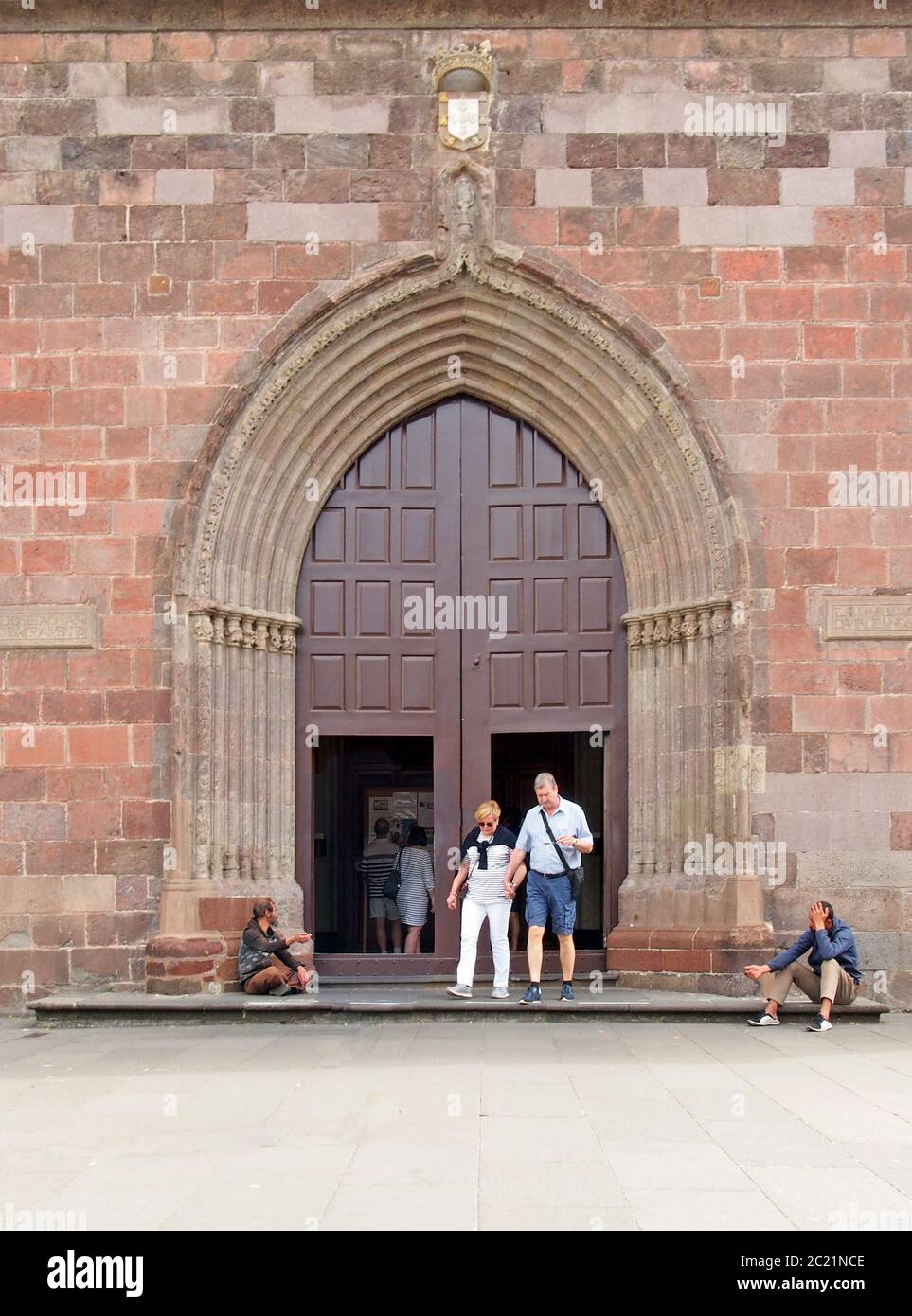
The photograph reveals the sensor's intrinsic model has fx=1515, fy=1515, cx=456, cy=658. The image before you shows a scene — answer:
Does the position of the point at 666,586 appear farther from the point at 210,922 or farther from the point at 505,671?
the point at 210,922

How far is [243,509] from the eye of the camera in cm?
1187

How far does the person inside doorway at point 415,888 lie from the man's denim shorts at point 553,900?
1.86 meters

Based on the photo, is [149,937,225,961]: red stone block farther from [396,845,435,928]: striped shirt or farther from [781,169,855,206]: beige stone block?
[781,169,855,206]: beige stone block

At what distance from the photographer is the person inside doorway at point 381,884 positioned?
13.0m

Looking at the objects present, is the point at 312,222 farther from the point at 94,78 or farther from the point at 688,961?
the point at 688,961

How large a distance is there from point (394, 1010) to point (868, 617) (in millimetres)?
4644

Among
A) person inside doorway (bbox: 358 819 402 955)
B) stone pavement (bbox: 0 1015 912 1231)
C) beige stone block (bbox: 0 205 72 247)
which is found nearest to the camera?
stone pavement (bbox: 0 1015 912 1231)

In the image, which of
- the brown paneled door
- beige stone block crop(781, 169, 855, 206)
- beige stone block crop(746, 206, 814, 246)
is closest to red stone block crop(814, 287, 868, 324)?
beige stone block crop(746, 206, 814, 246)

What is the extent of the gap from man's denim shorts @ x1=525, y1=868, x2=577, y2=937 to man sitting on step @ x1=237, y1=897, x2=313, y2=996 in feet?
5.87

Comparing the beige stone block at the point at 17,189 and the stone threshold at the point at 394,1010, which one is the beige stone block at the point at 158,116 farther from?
the stone threshold at the point at 394,1010

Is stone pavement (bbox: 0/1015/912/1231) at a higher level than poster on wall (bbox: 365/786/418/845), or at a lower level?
lower

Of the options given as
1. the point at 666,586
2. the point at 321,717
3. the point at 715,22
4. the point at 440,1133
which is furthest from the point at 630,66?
the point at 440,1133

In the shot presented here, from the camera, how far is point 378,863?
43.4ft

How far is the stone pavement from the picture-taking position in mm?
5113
